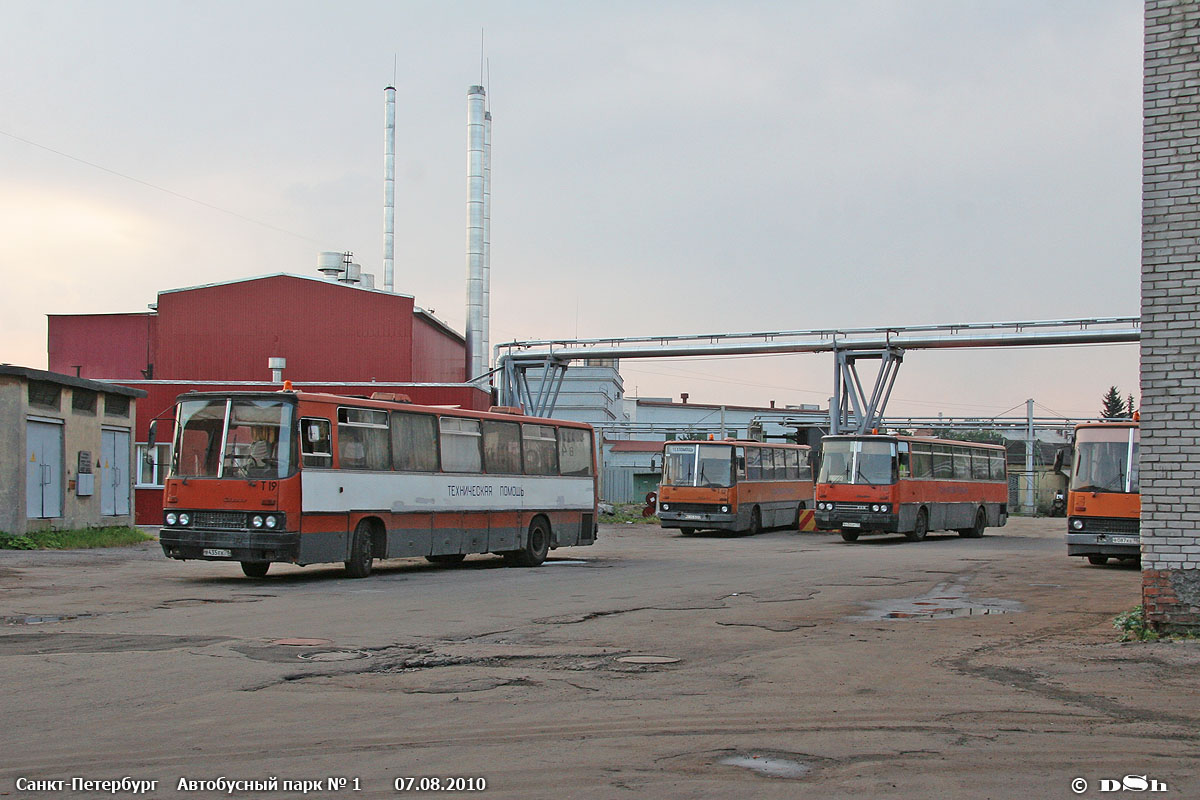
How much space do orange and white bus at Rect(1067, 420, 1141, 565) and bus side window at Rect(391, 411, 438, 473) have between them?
11336mm

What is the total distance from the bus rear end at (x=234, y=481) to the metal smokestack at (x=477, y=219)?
1248 inches

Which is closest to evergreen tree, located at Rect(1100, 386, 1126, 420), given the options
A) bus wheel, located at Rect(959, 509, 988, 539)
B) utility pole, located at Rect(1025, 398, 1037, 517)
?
utility pole, located at Rect(1025, 398, 1037, 517)

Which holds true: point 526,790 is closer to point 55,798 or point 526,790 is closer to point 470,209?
point 55,798

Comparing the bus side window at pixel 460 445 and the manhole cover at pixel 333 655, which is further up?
the bus side window at pixel 460 445

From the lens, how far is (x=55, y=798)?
5344 millimetres

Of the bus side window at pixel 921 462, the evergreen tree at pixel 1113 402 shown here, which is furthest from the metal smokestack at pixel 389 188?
the evergreen tree at pixel 1113 402

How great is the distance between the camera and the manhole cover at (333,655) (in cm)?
948

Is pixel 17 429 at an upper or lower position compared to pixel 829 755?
upper

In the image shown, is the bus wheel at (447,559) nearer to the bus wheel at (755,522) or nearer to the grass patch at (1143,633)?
the grass patch at (1143,633)

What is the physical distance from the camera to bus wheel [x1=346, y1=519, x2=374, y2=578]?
18.0 m

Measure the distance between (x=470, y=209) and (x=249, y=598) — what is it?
35499 millimetres

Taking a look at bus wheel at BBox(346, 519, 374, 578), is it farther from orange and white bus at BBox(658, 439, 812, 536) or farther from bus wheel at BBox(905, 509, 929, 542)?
bus wheel at BBox(905, 509, 929, 542)

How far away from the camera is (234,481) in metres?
16.7

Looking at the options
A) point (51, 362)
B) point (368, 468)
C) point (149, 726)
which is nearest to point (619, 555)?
point (368, 468)
